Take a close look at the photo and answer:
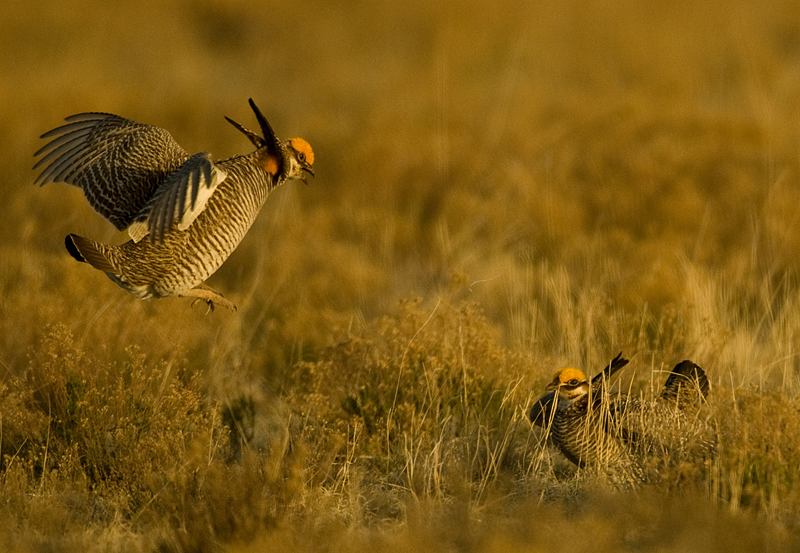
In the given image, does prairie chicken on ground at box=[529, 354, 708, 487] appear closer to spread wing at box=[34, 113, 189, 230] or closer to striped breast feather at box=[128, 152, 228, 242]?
striped breast feather at box=[128, 152, 228, 242]

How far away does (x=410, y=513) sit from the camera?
4770mm

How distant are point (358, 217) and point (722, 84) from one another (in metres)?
6.08

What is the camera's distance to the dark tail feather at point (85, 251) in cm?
503

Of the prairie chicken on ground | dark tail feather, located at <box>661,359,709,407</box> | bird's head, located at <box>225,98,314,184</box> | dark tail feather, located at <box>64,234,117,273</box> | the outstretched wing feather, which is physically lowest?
the prairie chicken on ground

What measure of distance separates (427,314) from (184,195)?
167cm

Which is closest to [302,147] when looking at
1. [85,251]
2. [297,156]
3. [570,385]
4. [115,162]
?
[297,156]

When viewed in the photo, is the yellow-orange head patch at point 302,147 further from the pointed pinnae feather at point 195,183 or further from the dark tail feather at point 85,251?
the dark tail feather at point 85,251

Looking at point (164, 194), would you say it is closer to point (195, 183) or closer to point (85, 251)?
point (195, 183)

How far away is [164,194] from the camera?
515cm

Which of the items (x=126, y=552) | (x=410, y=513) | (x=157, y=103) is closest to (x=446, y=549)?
(x=410, y=513)

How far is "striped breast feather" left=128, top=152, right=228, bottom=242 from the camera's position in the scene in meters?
5.05

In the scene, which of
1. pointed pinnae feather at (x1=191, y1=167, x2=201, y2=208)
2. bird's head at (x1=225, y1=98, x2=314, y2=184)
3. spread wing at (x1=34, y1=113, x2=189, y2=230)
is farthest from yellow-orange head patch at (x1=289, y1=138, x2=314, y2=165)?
pointed pinnae feather at (x1=191, y1=167, x2=201, y2=208)

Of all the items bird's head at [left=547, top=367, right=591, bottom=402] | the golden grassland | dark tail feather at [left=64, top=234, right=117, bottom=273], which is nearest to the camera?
the golden grassland

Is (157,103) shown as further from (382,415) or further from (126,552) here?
(126,552)
